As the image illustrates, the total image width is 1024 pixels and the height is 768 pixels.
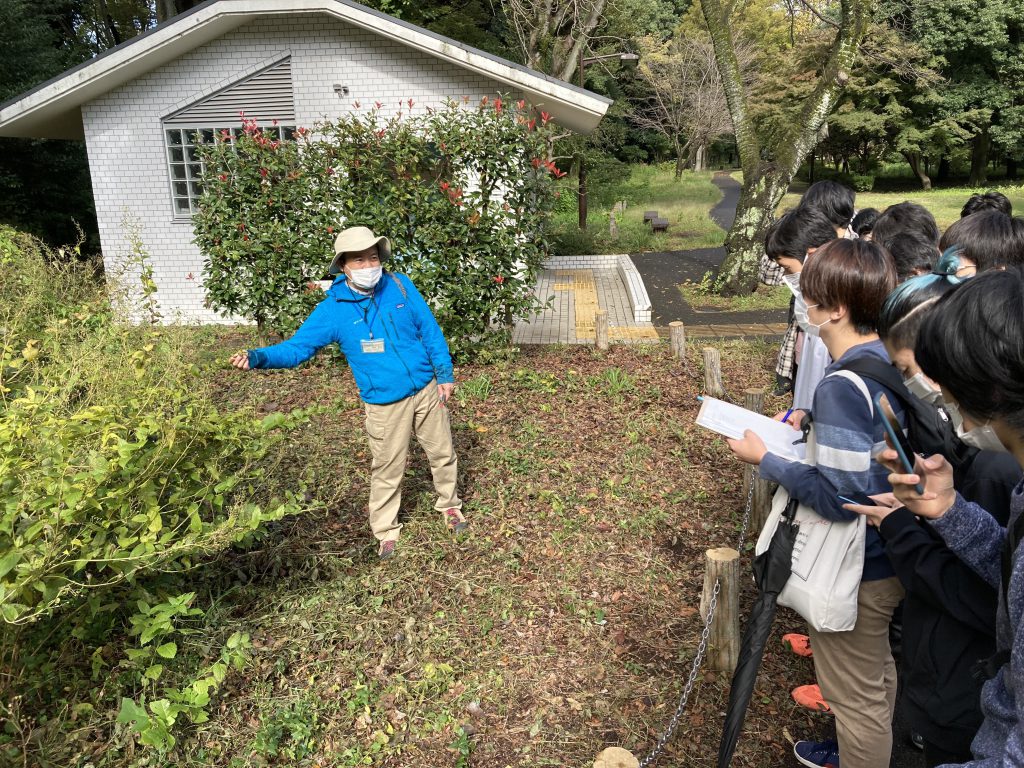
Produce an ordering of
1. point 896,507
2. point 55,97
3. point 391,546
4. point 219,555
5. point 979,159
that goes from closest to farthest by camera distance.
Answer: point 896,507 → point 219,555 → point 391,546 → point 55,97 → point 979,159

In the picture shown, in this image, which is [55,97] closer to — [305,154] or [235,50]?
[235,50]

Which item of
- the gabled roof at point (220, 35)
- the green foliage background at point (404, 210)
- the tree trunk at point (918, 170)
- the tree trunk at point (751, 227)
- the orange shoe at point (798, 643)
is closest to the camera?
the orange shoe at point (798, 643)

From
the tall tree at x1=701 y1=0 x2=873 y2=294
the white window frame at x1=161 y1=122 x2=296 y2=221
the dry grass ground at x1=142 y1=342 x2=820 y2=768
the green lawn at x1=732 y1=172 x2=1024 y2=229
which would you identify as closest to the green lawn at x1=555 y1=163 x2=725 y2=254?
the tall tree at x1=701 y1=0 x2=873 y2=294

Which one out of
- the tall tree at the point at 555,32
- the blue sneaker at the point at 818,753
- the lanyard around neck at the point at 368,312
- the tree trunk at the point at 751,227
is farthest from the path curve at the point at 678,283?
the blue sneaker at the point at 818,753

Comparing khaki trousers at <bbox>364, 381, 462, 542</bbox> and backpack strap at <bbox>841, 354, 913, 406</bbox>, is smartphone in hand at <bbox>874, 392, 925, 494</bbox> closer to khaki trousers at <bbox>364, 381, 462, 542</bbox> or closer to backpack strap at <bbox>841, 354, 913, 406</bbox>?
backpack strap at <bbox>841, 354, 913, 406</bbox>

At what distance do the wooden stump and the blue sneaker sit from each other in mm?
1230

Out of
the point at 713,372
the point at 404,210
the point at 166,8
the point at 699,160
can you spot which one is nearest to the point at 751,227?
the point at 713,372

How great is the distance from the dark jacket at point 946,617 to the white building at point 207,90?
9814 millimetres

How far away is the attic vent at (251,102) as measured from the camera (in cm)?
1209

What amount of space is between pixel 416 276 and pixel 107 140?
7865 millimetres

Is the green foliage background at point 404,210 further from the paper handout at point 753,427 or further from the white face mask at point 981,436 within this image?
the white face mask at point 981,436

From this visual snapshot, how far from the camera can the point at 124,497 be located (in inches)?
115

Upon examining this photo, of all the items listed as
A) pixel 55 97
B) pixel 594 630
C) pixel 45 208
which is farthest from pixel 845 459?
pixel 45 208

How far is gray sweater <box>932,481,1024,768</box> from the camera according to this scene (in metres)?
1.30
